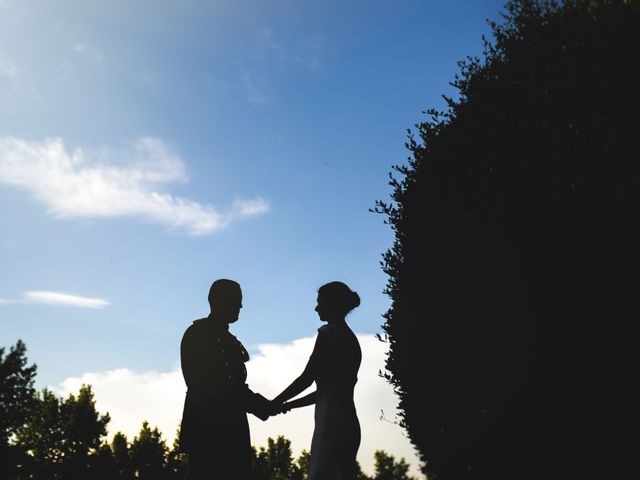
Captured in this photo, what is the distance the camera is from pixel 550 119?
7.10 m

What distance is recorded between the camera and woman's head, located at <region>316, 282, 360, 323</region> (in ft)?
17.9

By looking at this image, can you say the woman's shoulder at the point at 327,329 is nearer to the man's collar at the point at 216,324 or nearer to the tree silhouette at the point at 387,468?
the man's collar at the point at 216,324

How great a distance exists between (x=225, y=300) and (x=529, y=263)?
4.34 m

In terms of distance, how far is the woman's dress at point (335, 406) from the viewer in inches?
180

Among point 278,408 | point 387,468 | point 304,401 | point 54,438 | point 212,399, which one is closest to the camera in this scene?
point 212,399

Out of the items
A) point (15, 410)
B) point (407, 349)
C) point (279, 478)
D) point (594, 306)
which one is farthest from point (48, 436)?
point (594, 306)

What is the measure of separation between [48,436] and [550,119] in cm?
5815

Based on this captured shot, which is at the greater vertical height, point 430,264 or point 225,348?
point 430,264

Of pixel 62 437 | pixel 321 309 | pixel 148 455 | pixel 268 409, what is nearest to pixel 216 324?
pixel 321 309

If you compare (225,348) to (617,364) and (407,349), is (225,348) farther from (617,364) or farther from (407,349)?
(617,364)

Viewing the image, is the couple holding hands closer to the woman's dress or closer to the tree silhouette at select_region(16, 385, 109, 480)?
the woman's dress

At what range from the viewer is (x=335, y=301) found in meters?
5.47

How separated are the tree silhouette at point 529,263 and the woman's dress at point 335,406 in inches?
102

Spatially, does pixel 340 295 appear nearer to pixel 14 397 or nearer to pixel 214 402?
pixel 214 402
